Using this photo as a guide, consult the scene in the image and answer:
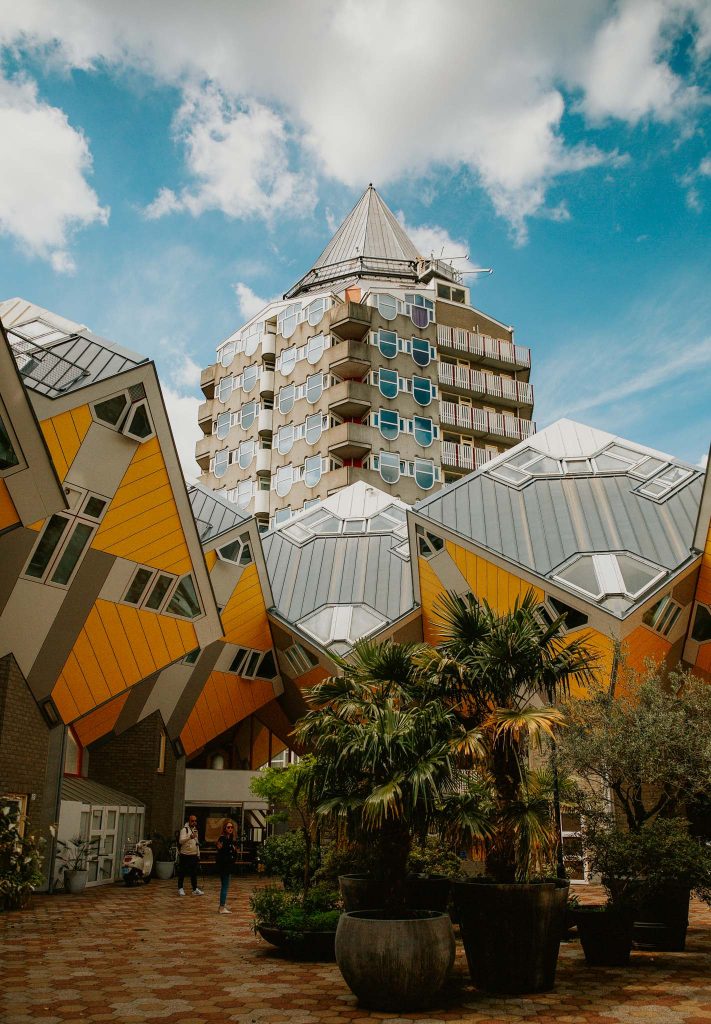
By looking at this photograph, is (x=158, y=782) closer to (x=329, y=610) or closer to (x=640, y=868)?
(x=329, y=610)

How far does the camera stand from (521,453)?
1253 inches

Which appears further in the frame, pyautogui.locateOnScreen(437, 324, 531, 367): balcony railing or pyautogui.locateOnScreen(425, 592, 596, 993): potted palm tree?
pyautogui.locateOnScreen(437, 324, 531, 367): balcony railing

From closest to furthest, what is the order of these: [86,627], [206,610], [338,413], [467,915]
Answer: [467,915], [86,627], [206,610], [338,413]

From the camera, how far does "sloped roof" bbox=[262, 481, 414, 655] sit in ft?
96.3

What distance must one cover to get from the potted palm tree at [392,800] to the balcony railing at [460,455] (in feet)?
133

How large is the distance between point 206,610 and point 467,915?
12971 millimetres

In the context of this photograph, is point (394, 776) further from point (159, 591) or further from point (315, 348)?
point (315, 348)

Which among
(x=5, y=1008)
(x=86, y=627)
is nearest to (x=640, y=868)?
(x=5, y=1008)

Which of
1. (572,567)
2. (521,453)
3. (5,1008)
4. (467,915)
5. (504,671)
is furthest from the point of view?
(521,453)

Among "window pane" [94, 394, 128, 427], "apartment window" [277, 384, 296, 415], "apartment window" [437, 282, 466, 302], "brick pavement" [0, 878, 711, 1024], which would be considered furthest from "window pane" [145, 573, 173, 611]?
"apartment window" [437, 282, 466, 302]

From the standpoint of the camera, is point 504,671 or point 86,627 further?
point 86,627

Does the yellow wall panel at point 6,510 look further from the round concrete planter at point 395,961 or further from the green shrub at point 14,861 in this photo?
the round concrete planter at point 395,961

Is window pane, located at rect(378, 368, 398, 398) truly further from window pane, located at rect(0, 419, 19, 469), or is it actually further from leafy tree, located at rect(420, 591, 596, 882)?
leafy tree, located at rect(420, 591, 596, 882)

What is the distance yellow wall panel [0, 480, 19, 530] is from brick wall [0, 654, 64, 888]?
16.8 ft
